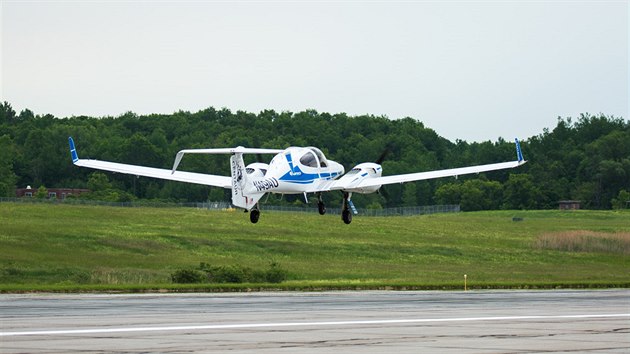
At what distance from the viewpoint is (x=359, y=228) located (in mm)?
186375

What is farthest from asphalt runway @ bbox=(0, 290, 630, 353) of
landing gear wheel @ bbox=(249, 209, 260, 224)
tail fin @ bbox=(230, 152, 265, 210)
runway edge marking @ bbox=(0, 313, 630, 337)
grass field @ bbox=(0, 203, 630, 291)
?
grass field @ bbox=(0, 203, 630, 291)

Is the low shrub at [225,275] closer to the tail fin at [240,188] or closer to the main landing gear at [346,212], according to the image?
the main landing gear at [346,212]

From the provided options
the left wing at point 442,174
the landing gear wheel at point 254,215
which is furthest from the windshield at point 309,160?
the landing gear wheel at point 254,215

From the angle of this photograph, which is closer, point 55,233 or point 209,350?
point 209,350

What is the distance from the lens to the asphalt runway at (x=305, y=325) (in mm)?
34406

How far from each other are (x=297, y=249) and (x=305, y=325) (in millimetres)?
110645

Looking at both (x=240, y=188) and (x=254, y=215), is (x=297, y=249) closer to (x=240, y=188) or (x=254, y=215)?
(x=254, y=215)

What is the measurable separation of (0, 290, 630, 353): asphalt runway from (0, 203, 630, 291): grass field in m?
31.7

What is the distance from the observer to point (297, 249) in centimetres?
15325

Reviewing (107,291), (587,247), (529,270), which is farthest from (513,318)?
(587,247)

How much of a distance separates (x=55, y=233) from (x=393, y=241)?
48.3 metres

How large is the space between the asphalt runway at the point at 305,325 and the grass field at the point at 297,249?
104 feet

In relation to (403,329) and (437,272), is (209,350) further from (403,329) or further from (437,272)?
(437,272)

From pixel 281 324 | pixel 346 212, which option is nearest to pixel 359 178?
pixel 346 212
